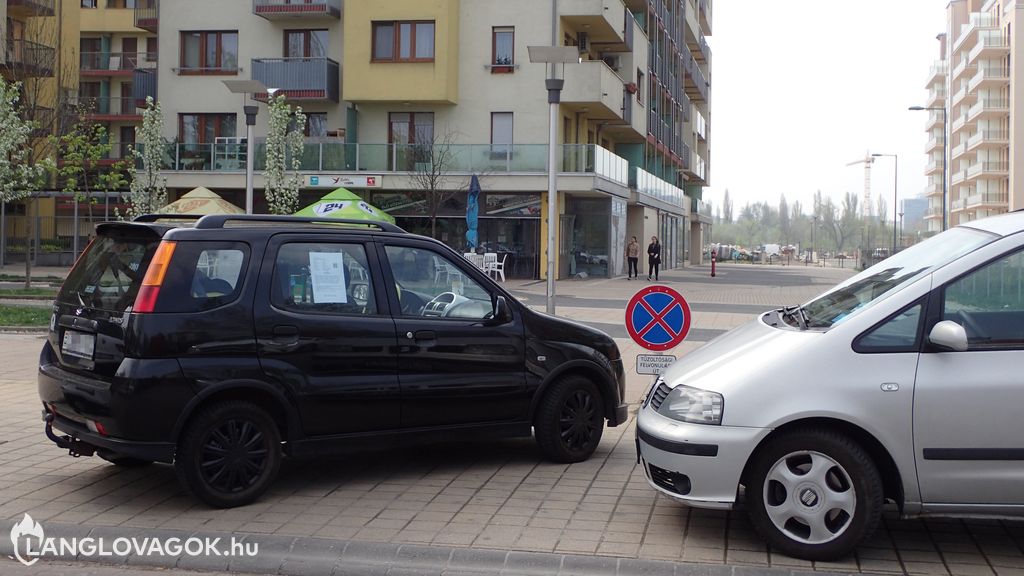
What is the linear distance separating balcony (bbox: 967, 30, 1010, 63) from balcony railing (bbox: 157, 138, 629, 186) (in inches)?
2545

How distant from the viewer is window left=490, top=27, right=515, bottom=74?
37.4 m

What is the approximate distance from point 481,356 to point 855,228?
13512 centimetres

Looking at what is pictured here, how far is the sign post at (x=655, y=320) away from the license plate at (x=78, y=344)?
4.65 m

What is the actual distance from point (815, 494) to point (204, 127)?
37.7 meters

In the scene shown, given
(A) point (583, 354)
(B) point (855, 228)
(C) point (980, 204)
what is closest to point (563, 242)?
(A) point (583, 354)

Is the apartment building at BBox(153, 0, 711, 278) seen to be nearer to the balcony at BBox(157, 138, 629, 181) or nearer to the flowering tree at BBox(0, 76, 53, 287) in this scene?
the balcony at BBox(157, 138, 629, 181)

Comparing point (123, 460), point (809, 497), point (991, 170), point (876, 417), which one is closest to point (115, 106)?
point (123, 460)

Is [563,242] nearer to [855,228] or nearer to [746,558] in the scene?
[746,558]

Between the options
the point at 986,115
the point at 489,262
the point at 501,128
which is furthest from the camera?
the point at 986,115

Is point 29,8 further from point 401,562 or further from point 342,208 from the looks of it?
point 401,562

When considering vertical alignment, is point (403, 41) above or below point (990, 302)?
above

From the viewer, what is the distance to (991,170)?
91.1 m

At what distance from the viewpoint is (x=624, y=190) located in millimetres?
41219

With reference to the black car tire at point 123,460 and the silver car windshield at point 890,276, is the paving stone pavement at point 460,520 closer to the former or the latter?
the black car tire at point 123,460
